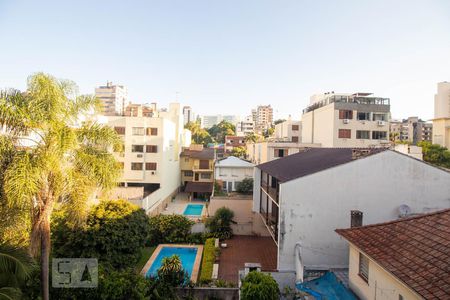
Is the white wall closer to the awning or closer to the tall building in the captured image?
the awning

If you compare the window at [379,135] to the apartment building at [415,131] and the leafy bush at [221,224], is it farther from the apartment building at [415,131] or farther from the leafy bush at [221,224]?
the apartment building at [415,131]

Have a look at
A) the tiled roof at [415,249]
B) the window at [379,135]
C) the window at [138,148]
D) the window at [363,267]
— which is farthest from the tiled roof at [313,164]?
the window at [379,135]

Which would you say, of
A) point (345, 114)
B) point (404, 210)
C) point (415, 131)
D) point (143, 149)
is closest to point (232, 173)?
point (143, 149)

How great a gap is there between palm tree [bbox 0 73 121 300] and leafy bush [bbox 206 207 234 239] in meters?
15.1

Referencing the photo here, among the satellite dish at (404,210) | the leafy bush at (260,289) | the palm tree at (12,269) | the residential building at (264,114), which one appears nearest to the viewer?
the palm tree at (12,269)

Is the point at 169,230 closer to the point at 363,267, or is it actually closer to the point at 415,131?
the point at 363,267

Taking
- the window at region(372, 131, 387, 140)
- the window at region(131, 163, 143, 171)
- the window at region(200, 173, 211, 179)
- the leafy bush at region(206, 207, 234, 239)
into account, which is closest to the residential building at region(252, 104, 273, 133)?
the window at region(200, 173, 211, 179)

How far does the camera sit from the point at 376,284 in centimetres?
996

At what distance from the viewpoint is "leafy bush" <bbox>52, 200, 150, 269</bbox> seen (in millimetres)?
16219

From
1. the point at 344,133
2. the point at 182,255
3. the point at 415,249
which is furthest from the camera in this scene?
the point at 344,133

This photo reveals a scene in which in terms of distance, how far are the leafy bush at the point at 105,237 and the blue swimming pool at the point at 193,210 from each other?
17.2 m

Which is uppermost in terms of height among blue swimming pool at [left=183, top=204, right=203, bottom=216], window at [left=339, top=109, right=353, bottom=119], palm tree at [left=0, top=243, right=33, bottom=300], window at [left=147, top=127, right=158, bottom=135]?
window at [left=339, top=109, right=353, bottom=119]

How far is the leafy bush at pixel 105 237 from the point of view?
639 inches

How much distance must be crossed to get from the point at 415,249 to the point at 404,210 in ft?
19.8
